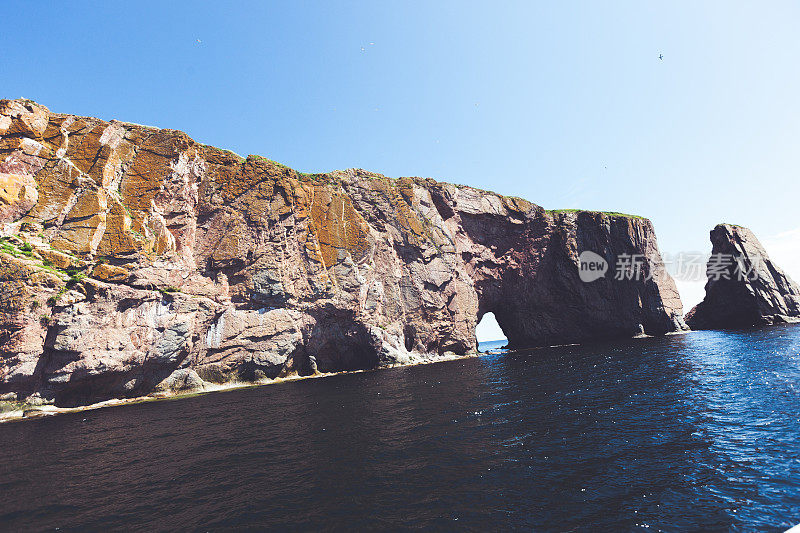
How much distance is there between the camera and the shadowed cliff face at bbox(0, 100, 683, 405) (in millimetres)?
29891

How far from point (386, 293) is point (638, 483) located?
140 feet

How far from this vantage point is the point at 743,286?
6869 centimetres

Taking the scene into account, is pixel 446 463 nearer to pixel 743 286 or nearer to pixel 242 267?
pixel 242 267

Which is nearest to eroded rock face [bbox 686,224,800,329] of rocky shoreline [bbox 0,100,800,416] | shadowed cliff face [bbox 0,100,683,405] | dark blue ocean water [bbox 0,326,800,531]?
rocky shoreline [bbox 0,100,800,416]

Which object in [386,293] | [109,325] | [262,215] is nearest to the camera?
[109,325]

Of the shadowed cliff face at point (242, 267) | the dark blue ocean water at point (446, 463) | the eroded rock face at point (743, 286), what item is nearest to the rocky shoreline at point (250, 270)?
the shadowed cliff face at point (242, 267)

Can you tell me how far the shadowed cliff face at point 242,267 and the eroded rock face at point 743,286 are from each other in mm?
17094

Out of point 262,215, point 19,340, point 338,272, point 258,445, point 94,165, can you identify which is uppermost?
point 94,165

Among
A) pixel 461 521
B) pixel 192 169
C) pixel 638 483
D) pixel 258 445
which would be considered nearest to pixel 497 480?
pixel 461 521

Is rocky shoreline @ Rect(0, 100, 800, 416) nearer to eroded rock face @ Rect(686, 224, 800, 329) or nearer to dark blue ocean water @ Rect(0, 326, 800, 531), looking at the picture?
eroded rock face @ Rect(686, 224, 800, 329)

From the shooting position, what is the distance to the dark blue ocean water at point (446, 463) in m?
8.41

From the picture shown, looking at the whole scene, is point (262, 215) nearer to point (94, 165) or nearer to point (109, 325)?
point (94, 165)

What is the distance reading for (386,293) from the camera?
168 feet

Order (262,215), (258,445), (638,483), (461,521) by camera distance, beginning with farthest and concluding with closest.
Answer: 1. (262,215)
2. (258,445)
3. (638,483)
4. (461,521)
